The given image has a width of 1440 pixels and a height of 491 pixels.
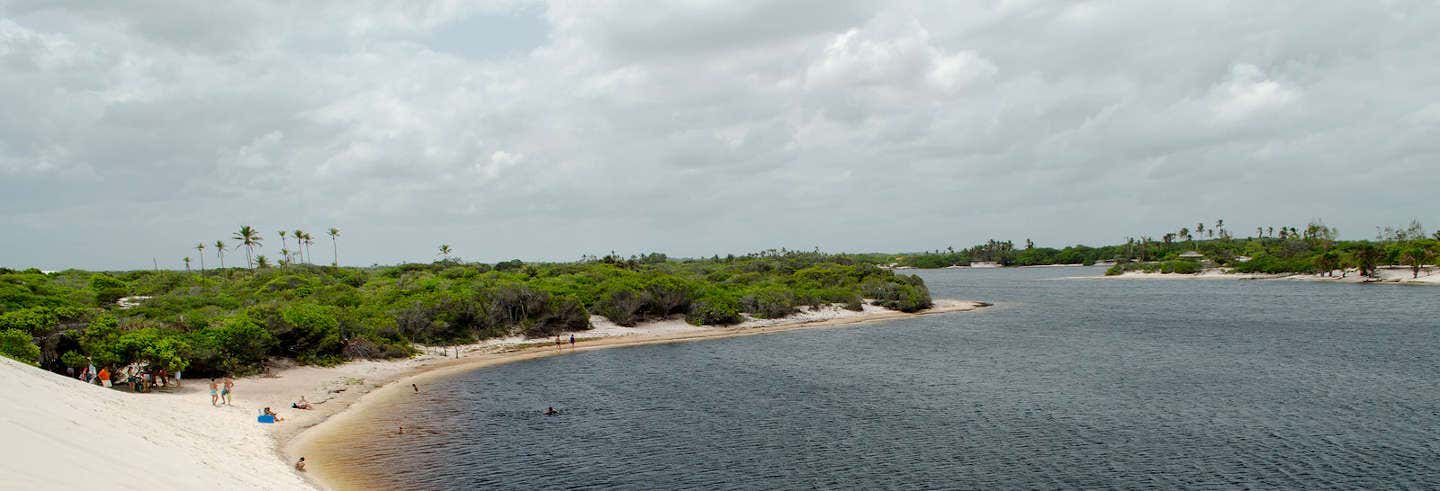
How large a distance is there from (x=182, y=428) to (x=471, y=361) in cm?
2949

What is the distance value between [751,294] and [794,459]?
61.3m

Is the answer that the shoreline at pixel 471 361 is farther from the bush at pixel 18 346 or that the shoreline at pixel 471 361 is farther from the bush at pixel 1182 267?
the bush at pixel 1182 267

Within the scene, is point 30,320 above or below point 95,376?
above

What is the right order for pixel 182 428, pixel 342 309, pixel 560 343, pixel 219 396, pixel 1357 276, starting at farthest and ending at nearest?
pixel 1357 276 < pixel 560 343 < pixel 342 309 < pixel 219 396 < pixel 182 428

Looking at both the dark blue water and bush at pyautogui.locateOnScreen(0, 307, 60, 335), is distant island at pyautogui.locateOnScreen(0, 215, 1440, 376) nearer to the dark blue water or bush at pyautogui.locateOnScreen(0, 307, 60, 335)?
bush at pyautogui.locateOnScreen(0, 307, 60, 335)

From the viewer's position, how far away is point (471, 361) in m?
58.4

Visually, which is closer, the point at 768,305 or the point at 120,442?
the point at 120,442

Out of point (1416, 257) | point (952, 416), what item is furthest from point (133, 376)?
point (1416, 257)

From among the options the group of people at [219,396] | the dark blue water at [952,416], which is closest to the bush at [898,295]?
the dark blue water at [952,416]

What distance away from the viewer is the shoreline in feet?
98.5

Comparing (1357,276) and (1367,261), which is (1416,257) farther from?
(1357,276)

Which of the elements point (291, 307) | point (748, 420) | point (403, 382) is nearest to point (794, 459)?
point (748, 420)

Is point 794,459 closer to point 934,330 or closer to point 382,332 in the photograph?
point 382,332

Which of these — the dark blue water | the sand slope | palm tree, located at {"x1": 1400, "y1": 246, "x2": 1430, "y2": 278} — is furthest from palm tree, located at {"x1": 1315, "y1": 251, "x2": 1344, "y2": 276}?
the sand slope
